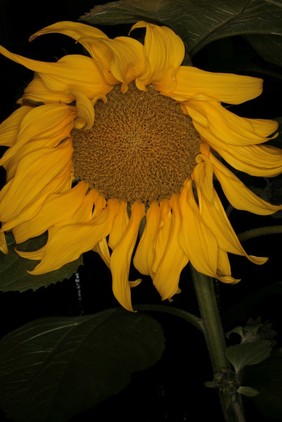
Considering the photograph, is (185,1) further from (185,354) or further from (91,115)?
(185,354)

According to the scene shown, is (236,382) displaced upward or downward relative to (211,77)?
downward

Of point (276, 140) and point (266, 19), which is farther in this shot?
point (276, 140)

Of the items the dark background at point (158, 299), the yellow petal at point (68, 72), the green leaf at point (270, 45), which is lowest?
the dark background at point (158, 299)

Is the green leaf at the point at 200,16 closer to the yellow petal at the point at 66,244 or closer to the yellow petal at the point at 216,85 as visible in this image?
the yellow petal at the point at 216,85

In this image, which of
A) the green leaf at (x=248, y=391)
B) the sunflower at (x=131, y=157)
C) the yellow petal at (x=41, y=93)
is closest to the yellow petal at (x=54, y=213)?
the sunflower at (x=131, y=157)

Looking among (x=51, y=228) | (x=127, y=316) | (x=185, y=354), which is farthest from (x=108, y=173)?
(x=185, y=354)

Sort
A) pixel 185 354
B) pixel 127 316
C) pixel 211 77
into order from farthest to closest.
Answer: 1. pixel 185 354
2. pixel 127 316
3. pixel 211 77

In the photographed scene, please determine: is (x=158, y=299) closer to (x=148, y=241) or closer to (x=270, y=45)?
(x=148, y=241)
